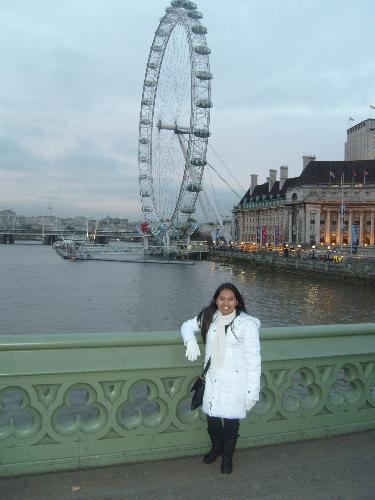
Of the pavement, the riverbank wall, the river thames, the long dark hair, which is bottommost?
the river thames

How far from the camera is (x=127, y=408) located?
10.1 meters

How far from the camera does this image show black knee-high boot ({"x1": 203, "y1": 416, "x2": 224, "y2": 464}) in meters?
3.71

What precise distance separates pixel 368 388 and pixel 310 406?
0.48 metres

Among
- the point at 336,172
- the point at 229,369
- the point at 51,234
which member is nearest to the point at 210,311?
the point at 229,369

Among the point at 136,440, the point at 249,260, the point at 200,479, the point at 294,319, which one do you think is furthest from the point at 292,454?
the point at 249,260

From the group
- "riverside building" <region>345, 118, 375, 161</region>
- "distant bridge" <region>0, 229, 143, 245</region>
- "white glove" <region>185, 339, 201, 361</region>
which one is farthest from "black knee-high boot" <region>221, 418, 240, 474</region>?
"distant bridge" <region>0, 229, 143, 245</region>

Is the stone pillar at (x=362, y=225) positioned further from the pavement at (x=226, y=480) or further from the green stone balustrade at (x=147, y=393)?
the pavement at (x=226, y=480)

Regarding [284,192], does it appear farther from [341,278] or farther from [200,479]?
[200,479]

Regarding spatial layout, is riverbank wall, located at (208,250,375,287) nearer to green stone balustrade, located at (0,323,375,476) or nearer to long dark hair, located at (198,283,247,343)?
green stone balustrade, located at (0,323,375,476)

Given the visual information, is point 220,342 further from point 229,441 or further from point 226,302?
point 229,441

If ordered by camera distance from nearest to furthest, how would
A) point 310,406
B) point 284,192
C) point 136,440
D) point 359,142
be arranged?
point 136,440
point 310,406
point 284,192
point 359,142

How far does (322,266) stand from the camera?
55.2 meters

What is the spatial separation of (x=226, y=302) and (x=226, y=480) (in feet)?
3.44

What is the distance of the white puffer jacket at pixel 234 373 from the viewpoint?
3.56m
